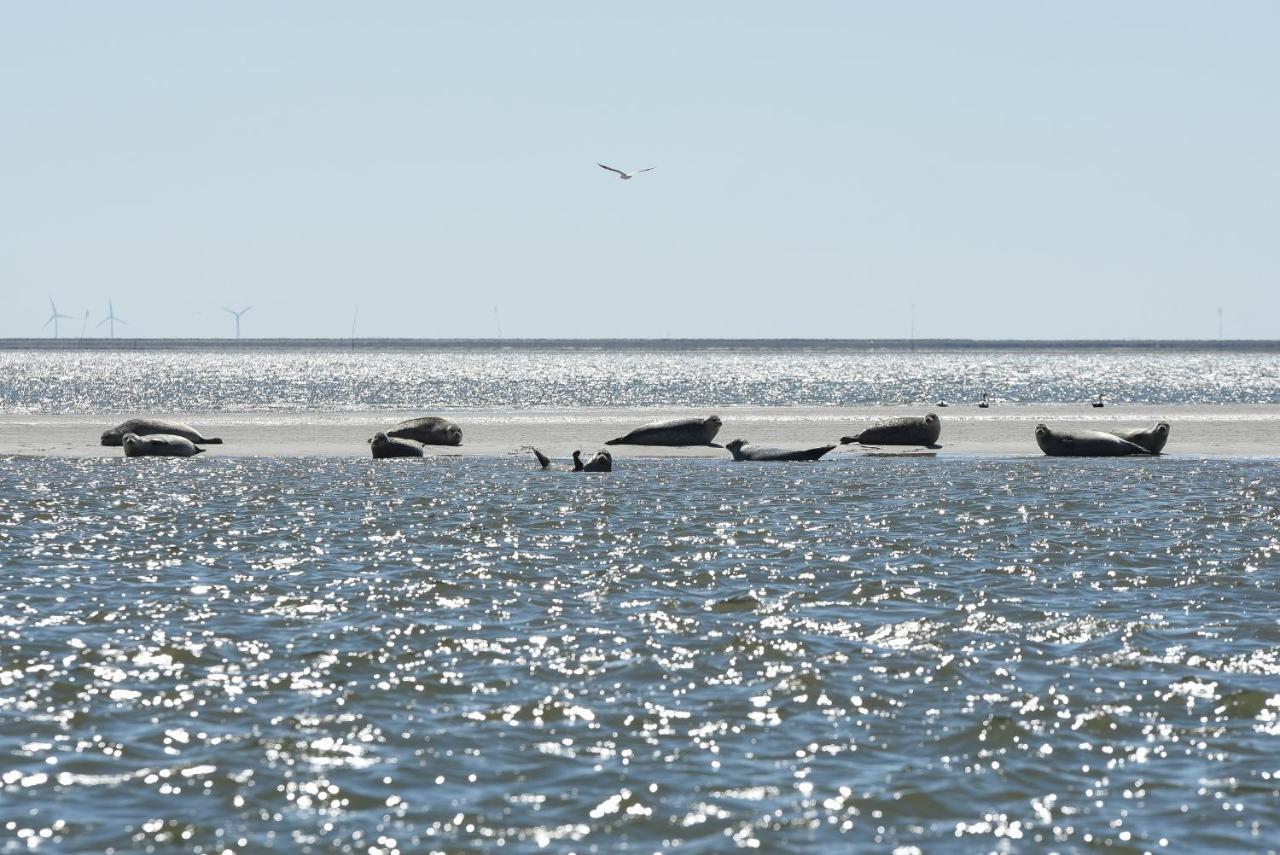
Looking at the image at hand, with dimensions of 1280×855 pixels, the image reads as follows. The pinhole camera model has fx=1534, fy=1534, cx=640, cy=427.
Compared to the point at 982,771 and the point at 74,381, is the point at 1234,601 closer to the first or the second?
the point at 982,771

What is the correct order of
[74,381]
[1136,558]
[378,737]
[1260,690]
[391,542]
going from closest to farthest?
1. [378,737]
2. [1260,690]
3. [1136,558]
4. [391,542]
5. [74,381]

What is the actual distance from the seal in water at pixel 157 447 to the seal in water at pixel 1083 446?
64.5 ft

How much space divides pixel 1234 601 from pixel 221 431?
3228 cm

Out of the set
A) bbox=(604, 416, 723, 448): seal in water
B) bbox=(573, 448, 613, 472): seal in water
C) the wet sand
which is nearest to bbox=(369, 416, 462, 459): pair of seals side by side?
the wet sand

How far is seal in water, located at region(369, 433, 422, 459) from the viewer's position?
34875 millimetres

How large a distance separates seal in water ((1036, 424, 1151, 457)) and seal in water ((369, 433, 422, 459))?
47.0 ft

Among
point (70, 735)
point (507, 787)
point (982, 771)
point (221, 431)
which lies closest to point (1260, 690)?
point (982, 771)

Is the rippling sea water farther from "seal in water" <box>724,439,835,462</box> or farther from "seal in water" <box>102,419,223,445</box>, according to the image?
"seal in water" <box>102,419,223,445</box>

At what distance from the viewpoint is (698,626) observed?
47.2ft

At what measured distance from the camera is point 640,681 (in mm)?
12172

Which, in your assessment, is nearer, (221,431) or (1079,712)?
(1079,712)

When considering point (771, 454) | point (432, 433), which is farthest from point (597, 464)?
point (432, 433)

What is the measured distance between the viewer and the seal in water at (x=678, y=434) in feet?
121

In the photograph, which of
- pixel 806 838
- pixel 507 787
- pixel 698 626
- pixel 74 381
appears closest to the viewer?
pixel 806 838
